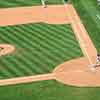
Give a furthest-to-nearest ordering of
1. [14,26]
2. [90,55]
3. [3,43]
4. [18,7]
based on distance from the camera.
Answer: [18,7]
[14,26]
[3,43]
[90,55]

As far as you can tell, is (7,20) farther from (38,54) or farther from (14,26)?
(38,54)

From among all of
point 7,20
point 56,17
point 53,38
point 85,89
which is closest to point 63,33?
point 53,38

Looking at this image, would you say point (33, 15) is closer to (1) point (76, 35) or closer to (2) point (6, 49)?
(1) point (76, 35)

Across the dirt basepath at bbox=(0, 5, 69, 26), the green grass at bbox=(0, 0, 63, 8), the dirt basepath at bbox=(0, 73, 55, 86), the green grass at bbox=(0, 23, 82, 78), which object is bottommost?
the dirt basepath at bbox=(0, 73, 55, 86)

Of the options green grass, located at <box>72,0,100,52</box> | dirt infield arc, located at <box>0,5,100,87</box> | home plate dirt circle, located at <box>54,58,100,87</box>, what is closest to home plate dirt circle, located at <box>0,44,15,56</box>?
dirt infield arc, located at <box>0,5,100,87</box>

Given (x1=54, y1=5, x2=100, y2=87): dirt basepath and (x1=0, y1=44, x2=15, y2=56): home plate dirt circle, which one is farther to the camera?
(x1=0, y1=44, x2=15, y2=56): home plate dirt circle

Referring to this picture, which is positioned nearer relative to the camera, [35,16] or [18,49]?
[18,49]

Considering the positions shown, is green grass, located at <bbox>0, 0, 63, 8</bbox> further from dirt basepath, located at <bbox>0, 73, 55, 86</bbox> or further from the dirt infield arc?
dirt basepath, located at <bbox>0, 73, 55, 86</bbox>
